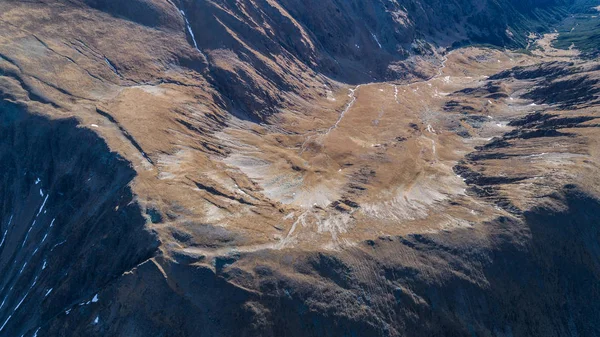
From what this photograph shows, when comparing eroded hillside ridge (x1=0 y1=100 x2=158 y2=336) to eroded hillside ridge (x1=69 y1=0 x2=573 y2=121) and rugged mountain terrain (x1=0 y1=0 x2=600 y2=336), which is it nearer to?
rugged mountain terrain (x1=0 y1=0 x2=600 y2=336)

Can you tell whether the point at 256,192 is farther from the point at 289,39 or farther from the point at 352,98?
the point at 289,39

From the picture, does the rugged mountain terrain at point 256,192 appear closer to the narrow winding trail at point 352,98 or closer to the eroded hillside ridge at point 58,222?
the eroded hillside ridge at point 58,222

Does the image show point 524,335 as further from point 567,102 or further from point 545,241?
point 567,102

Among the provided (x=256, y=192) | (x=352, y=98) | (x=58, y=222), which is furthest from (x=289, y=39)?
(x=58, y=222)

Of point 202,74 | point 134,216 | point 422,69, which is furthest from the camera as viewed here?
point 422,69

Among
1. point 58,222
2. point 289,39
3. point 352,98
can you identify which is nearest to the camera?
point 58,222

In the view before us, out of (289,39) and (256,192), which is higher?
(289,39)

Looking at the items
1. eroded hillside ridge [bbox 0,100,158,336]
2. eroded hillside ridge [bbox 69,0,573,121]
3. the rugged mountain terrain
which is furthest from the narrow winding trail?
eroded hillside ridge [bbox 0,100,158,336]

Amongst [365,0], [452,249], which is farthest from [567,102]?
[365,0]
